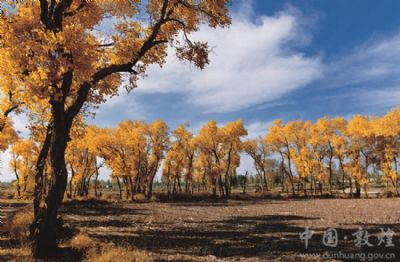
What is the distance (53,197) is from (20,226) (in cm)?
540

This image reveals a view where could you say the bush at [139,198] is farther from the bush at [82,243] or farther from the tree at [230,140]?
the bush at [82,243]

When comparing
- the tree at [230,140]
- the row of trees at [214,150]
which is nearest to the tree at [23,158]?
the row of trees at [214,150]

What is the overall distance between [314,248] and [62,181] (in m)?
9.66

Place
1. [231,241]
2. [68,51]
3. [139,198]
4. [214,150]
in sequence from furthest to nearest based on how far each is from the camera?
[214,150] → [139,198] → [231,241] → [68,51]

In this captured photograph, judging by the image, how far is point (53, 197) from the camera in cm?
1092

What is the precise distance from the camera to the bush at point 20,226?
44.0 ft

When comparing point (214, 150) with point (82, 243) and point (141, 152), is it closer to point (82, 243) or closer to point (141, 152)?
point (141, 152)

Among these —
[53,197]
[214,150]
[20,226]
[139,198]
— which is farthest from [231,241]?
[214,150]

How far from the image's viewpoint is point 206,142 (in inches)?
2552

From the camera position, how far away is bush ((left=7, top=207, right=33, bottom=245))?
13.4 m

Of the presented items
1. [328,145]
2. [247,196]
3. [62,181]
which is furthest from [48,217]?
[328,145]

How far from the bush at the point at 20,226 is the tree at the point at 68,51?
2.57m

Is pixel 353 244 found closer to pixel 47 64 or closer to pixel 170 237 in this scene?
pixel 170 237

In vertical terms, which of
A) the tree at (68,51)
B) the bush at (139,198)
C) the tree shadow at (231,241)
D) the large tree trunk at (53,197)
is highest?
the tree at (68,51)
